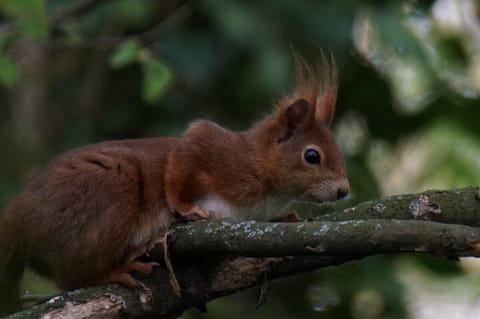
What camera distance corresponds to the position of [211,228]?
3.41 metres

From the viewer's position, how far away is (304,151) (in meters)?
4.29

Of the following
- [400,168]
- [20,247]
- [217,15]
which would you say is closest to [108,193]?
[20,247]

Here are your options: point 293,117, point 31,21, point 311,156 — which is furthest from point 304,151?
point 31,21

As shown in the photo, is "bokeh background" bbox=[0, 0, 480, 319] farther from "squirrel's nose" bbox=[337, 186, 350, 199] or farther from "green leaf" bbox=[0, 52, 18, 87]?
"squirrel's nose" bbox=[337, 186, 350, 199]

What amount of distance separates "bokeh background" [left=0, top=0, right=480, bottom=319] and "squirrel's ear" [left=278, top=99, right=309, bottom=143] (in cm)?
98

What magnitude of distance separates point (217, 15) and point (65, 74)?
1642mm

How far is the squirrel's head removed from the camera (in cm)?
422

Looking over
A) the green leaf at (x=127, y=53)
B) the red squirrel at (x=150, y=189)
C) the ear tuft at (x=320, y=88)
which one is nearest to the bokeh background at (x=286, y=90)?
the green leaf at (x=127, y=53)

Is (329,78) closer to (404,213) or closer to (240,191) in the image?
(240,191)

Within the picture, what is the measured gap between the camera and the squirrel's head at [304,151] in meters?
4.22

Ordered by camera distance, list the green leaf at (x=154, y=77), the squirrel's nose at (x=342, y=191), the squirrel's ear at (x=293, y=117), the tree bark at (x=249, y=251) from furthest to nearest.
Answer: the green leaf at (x=154, y=77) < the squirrel's ear at (x=293, y=117) < the squirrel's nose at (x=342, y=191) < the tree bark at (x=249, y=251)

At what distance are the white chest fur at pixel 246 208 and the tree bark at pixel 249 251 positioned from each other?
454mm

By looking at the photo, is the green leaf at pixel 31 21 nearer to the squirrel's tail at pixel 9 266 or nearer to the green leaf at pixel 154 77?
the green leaf at pixel 154 77

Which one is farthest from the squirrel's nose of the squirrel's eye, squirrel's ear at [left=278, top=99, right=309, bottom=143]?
squirrel's ear at [left=278, top=99, right=309, bottom=143]
